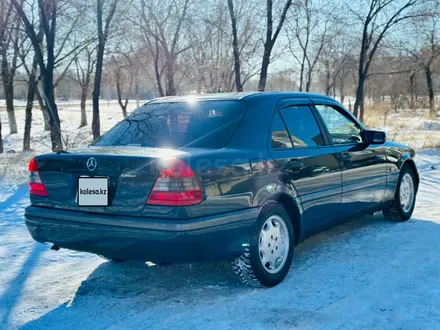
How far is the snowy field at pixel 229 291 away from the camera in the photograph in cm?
325

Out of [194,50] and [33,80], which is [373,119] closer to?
[194,50]

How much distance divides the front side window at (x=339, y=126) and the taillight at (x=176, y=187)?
203 centimetres

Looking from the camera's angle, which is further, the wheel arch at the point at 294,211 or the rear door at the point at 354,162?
the rear door at the point at 354,162

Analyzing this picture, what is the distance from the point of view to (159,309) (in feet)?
11.3

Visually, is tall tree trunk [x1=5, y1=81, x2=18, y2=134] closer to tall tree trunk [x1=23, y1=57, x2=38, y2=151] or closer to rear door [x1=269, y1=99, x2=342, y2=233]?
tall tree trunk [x1=23, y1=57, x2=38, y2=151]

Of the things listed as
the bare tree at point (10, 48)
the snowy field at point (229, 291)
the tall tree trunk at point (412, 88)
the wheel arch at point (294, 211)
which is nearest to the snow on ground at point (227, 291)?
the snowy field at point (229, 291)

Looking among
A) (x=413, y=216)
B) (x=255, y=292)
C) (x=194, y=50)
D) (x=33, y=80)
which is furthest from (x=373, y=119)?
(x=255, y=292)

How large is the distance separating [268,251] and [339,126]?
1.82 m

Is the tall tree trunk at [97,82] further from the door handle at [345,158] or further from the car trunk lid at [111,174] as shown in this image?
the car trunk lid at [111,174]

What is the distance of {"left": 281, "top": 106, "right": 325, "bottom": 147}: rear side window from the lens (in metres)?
4.32

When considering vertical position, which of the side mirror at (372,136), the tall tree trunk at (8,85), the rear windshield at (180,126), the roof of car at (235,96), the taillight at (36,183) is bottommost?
the taillight at (36,183)

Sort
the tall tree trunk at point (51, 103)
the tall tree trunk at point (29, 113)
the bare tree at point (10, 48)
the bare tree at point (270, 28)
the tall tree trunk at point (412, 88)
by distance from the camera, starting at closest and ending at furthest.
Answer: the tall tree trunk at point (51, 103), the bare tree at point (270, 28), the bare tree at point (10, 48), the tall tree trunk at point (29, 113), the tall tree trunk at point (412, 88)

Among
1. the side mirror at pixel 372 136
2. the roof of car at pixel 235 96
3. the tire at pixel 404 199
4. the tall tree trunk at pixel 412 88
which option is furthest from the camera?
the tall tree trunk at pixel 412 88

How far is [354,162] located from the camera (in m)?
4.98
